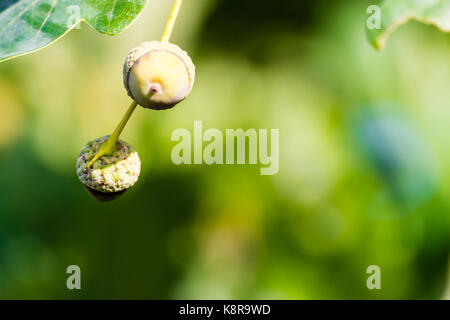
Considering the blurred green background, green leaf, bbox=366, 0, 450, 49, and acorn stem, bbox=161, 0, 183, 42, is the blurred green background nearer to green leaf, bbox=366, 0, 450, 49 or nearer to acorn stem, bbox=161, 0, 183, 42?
acorn stem, bbox=161, 0, 183, 42

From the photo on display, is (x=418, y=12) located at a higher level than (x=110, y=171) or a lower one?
higher

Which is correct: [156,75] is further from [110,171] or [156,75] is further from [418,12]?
[418,12]

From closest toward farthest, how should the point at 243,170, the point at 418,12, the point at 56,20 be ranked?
1. the point at 418,12
2. the point at 56,20
3. the point at 243,170

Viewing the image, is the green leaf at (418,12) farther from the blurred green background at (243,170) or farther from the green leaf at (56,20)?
the blurred green background at (243,170)

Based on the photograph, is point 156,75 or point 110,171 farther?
point 110,171

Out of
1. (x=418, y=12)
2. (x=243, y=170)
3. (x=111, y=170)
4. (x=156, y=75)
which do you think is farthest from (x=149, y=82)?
(x=243, y=170)

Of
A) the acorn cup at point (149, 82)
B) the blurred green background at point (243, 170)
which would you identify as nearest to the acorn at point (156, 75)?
the acorn cup at point (149, 82)

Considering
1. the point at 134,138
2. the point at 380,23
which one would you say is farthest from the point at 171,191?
the point at 380,23
